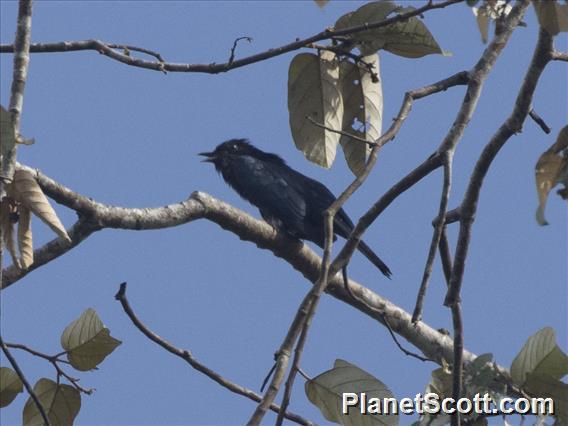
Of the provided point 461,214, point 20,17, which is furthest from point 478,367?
point 20,17

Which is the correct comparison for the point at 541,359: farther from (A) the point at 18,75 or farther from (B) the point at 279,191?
(B) the point at 279,191

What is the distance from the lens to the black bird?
8.30 m

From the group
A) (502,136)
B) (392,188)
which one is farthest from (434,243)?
(502,136)

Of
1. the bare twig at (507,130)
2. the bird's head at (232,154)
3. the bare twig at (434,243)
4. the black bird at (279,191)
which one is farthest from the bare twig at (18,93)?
the bird's head at (232,154)

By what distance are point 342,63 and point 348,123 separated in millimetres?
253

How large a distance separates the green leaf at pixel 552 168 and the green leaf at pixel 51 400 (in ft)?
5.71

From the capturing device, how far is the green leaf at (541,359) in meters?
3.45

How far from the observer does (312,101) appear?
14.5 ft

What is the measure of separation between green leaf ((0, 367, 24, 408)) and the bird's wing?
14.8ft

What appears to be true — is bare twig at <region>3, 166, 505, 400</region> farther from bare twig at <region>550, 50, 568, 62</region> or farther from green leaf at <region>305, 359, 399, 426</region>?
bare twig at <region>550, 50, 568, 62</region>

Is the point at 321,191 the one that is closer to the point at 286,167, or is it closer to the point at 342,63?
the point at 286,167

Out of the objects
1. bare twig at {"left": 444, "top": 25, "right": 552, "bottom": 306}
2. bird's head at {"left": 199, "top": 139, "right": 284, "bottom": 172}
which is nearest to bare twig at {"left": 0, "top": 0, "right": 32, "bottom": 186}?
bare twig at {"left": 444, "top": 25, "right": 552, "bottom": 306}

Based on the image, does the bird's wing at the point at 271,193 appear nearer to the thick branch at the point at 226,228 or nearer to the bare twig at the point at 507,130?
the thick branch at the point at 226,228

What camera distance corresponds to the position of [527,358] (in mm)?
3480
